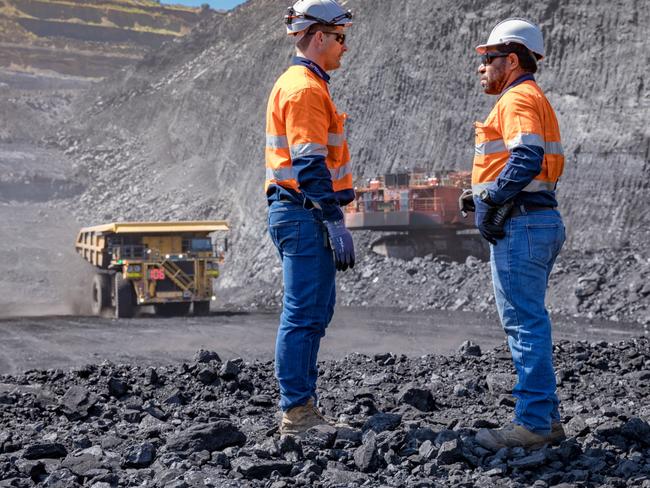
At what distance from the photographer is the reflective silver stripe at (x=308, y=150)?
4.64 m

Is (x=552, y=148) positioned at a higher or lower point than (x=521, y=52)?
lower

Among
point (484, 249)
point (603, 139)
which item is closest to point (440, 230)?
point (484, 249)

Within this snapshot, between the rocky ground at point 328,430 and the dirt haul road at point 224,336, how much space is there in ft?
17.5

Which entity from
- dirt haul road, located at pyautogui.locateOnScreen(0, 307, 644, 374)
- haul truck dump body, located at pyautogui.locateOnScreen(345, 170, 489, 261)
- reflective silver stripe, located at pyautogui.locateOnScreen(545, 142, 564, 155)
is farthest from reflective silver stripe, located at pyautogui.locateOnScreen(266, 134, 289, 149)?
haul truck dump body, located at pyautogui.locateOnScreen(345, 170, 489, 261)

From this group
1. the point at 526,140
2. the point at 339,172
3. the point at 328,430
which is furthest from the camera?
the point at 339,172

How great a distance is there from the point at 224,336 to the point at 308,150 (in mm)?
11597

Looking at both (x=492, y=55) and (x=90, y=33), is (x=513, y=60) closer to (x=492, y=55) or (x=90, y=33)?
(x=492, y=55)

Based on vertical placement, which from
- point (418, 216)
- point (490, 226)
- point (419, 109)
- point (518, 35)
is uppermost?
point (419, 109)

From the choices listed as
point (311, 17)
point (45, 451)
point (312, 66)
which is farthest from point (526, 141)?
point (45, 451)

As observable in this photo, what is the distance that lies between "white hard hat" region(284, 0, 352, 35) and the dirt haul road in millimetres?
8061

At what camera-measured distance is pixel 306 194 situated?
184 inches

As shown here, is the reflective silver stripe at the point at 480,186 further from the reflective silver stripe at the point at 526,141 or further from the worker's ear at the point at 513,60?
the worker's ear at the point at 513,60

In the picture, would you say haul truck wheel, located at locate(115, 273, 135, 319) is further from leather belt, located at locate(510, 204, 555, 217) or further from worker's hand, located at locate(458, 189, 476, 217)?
leather belt, located at locate(510, 204, 555, 217)

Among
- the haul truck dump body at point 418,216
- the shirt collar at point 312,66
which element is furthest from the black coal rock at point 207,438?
the haul truck dump body at point 418,216
